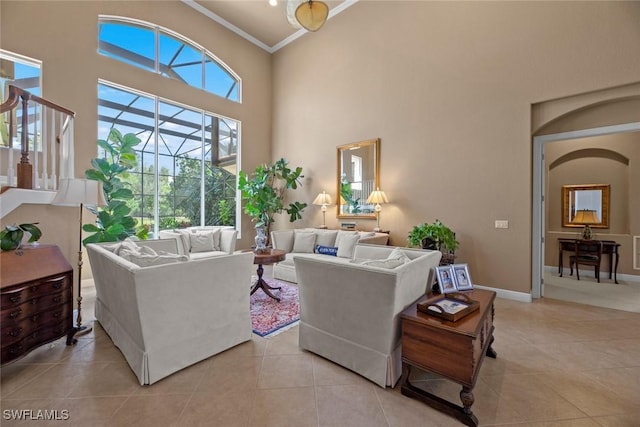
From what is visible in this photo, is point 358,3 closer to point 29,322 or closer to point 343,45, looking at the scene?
point 343,45

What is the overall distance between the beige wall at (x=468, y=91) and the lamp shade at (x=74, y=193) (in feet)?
14.1

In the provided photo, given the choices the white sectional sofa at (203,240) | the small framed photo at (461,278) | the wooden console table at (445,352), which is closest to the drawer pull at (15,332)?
the white sectional sofa at (203,240)

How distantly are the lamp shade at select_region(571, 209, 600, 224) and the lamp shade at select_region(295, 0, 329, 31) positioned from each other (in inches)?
243

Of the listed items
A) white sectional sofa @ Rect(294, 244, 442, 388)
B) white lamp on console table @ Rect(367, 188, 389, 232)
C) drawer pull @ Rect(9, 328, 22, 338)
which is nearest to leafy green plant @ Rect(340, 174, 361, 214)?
white lamp on console table @ Rect(367, 188, 389, 232)

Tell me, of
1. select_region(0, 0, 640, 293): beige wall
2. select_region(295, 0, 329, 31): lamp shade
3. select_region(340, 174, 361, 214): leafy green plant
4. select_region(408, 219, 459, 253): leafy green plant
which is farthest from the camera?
select_region(340, 174, 361, 214): leafy green plant

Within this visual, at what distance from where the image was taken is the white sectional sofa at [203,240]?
16.5 ft

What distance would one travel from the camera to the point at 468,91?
14.2 ft

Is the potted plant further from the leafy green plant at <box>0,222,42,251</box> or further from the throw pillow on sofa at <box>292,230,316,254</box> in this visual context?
the leafy green plant at <box>0,222,42,251</box>

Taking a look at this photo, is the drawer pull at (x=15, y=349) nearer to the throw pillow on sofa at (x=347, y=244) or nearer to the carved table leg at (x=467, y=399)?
the carved table leg at (x=467, y=399)

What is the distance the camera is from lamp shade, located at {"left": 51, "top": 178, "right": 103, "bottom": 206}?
273cm

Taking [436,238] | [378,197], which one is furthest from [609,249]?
[378,197]

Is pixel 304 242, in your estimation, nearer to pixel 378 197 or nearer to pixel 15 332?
pixel 378 197

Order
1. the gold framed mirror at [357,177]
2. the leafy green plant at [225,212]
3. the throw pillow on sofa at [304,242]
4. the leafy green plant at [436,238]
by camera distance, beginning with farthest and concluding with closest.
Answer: the leafy green plant at [225,212] < the gold framed mirror at [357,177] < the throw pillow on sofa at [304,242] < the leafy green plant at [436,238]

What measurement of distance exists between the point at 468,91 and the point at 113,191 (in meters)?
5.82
